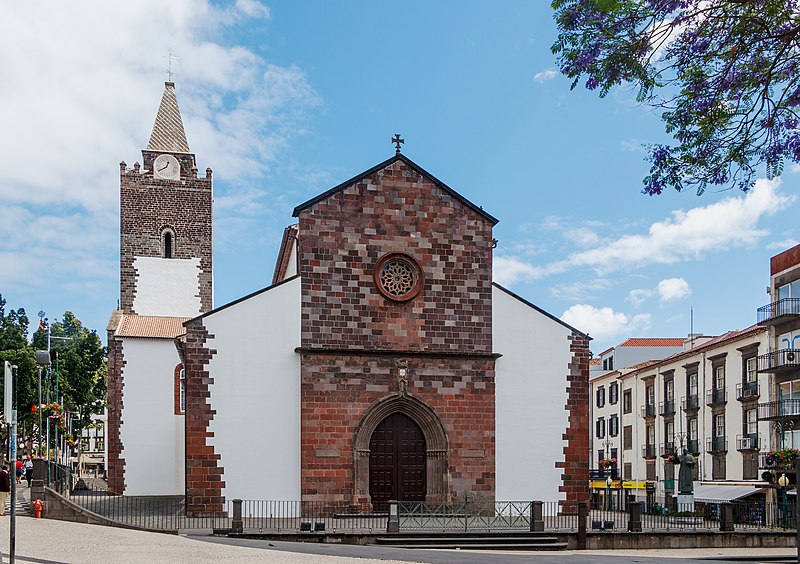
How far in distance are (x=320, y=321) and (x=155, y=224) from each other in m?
20.1

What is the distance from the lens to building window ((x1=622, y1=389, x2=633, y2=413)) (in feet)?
183

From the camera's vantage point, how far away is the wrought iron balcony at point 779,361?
37.1 m

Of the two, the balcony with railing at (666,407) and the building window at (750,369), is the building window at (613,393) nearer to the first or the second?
the balcony with railing at (666,407)

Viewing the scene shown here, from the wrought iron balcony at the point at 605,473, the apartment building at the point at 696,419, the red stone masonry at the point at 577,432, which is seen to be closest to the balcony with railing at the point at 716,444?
the apartment building at the point at 696,419

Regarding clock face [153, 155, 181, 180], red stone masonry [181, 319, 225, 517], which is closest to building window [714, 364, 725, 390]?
red stone masonry [181, 319, 225, 517]

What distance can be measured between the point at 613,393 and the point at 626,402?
234cm

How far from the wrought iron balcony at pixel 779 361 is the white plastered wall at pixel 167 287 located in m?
26.0

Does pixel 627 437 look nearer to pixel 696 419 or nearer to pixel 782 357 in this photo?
pixel 696 419

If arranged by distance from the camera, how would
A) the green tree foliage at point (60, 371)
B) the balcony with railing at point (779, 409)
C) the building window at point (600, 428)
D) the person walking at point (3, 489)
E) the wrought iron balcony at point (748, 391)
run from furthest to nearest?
the building window at point (600, 428)
the green tree foliage at point (60, 371)
the wrought iron balcony at point (748, 391)
the balcony with railing at point (779, 409)
the person walking at point (3, 489)

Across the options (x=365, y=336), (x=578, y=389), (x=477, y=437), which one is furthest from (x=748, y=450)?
(x=365, y=336)

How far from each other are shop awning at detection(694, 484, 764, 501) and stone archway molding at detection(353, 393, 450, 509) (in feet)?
50.8

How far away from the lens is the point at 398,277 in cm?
2836

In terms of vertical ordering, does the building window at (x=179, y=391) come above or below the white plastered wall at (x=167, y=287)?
below

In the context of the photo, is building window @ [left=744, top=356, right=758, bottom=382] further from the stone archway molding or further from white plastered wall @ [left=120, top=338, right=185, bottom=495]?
white plastered wall @ [left=120, top=338, right=185, bottom=495]
